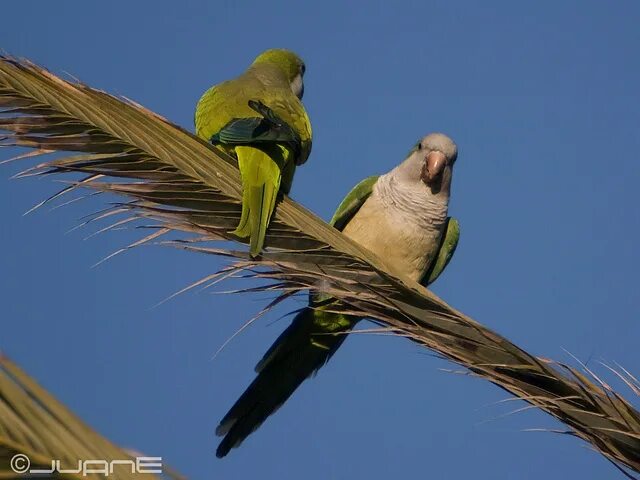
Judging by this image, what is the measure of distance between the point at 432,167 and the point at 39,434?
154 inches

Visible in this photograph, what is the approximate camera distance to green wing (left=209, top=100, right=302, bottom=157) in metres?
3.90

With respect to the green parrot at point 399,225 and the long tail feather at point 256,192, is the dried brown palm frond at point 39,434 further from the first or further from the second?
the green parrot at point 399,225

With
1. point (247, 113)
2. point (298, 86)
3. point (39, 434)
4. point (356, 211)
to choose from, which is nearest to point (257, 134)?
point (247, 113)

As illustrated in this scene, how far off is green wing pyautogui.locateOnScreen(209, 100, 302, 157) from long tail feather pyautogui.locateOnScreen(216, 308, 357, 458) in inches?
32.3

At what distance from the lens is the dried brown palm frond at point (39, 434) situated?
67.7 inches

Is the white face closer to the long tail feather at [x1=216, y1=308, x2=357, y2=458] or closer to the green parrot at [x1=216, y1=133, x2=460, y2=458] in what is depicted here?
the green parrot at [x1=216, y1=133, x2=460, y2=458]

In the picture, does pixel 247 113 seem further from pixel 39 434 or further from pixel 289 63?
pixel 39 434

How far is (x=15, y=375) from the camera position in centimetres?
177

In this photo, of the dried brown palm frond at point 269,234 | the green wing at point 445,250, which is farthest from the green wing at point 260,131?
the green wing at point 445,250

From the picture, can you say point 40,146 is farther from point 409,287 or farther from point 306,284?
point 409,287

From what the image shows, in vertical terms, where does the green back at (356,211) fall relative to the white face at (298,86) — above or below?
below

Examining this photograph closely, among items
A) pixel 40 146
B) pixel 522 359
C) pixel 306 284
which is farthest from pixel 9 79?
pixel 522 359

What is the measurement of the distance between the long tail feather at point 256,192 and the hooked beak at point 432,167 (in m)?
1.71

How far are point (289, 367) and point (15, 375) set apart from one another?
286 cm
